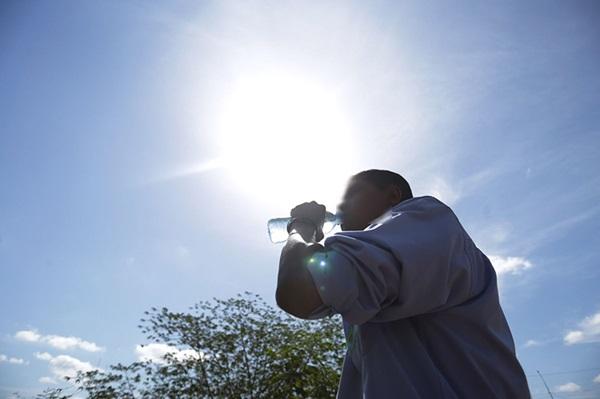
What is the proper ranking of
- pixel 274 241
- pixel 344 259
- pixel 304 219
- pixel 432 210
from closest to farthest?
1. pixel 344 259
2. pixel 432 210
3. pixel 304 219
4. pixel 274 241

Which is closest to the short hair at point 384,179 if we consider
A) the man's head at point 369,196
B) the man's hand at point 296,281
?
the man's head at point 369,196

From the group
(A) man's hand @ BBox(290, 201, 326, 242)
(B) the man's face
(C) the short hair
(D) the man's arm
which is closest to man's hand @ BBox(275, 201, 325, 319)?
(D) the man's arm

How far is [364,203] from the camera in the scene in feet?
5.47

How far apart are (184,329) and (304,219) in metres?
16.0

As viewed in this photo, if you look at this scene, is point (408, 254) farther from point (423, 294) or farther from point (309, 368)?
point (309, 368)

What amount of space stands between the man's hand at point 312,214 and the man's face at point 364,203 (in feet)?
0.38

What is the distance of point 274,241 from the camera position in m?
2.57

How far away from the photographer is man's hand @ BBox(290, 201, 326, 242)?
1617mm

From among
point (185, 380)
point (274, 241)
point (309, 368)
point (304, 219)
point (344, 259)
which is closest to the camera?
point (344, 259)

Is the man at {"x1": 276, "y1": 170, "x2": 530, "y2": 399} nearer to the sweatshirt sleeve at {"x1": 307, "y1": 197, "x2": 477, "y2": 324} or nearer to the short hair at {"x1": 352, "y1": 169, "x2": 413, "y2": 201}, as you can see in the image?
the sweatshirt sleeve at {"x1": 307, "y1": 197, "x2": 477, "y2": 324}

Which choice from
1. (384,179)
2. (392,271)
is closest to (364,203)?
(384,179)

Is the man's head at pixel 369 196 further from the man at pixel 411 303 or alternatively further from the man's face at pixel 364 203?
the man at pixel 411 303

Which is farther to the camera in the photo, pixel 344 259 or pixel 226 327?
pixel 226 327

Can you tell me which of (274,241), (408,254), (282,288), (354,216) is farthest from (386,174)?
(274,241)
